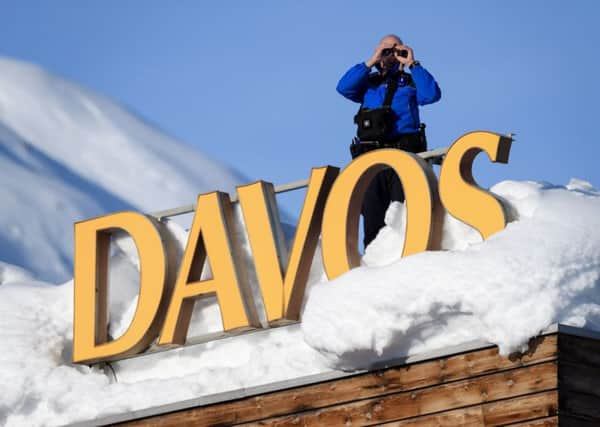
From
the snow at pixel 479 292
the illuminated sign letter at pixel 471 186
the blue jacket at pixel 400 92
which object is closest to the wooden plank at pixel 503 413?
the snow at pixel 479 292

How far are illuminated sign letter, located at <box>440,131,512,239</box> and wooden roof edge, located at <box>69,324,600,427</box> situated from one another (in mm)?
1002

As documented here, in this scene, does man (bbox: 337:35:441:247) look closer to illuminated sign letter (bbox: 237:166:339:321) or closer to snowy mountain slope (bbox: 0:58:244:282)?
illuminated sign letter (bbox: 237:166:339:321)

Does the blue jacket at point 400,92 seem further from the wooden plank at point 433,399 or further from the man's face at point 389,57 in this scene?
the wooden plank at point 433,399

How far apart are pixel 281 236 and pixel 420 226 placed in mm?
1569

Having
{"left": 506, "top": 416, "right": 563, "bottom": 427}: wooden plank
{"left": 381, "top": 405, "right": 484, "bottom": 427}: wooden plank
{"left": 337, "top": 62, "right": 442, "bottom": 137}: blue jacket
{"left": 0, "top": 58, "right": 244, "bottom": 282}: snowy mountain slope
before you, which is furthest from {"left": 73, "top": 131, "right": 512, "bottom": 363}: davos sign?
{"left": 0, "top": 58, "right": 244, "bottom": 282}: snowy mountain slope

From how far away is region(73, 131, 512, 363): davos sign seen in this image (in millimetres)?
12109

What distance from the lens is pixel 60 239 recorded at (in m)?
37.6

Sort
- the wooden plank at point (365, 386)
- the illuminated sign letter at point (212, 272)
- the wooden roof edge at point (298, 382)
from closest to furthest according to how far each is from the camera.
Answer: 1. the wooden roof edge at point (298, 382)
2. the wooden plank at point (365, 386)
3. the illuminated sign letter at point (212, 272)

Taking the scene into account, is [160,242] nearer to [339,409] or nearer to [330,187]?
[330,187]

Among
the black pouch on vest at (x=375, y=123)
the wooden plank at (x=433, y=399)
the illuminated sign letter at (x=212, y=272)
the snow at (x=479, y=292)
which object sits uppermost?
the black pouch on vest at (x=375, y=123)

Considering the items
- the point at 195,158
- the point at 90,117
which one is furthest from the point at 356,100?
the point at 195,158

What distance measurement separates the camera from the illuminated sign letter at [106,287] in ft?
44.2

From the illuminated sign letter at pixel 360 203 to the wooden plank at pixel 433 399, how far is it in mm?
1209

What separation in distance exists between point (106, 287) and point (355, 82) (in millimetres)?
2906
